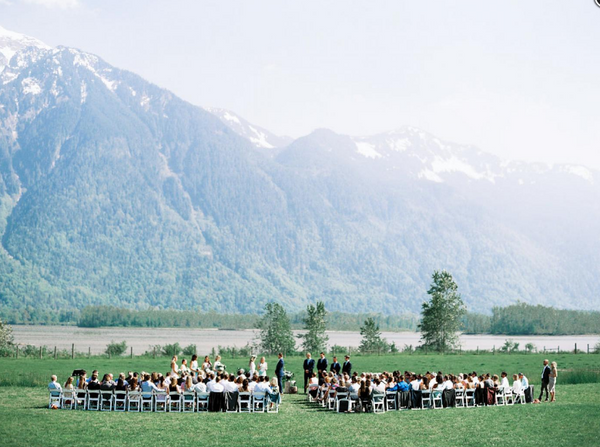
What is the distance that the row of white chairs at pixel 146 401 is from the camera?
29.3 m

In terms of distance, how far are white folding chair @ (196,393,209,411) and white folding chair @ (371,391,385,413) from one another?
6.62 metres

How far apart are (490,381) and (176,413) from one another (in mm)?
13687

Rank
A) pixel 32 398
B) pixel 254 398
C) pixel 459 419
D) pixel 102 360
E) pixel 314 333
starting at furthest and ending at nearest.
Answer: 1. pixel 314 333
2. pixel 102 360
3. pixel 32 398
4. pixel 254 398
5. pixel 459 419

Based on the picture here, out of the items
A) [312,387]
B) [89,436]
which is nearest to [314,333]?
[312,387]

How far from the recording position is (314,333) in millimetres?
86625

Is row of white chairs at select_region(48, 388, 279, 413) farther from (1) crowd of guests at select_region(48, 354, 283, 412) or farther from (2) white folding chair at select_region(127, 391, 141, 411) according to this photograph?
(1) crowd of guests at select_region(48, 354, 283, 412)

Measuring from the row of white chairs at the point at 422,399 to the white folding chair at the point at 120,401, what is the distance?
830 centimetres

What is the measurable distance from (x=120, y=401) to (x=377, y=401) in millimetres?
10343

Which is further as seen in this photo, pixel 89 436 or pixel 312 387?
pixel 312 387

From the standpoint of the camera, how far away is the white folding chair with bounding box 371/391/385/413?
3050 cm

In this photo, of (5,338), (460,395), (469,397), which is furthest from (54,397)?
(5,338)

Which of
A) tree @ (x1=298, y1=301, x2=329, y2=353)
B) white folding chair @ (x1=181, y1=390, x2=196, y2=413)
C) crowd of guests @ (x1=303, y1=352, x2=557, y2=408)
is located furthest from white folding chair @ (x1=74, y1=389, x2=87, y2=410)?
tree @ (x1=298, y1=301, x2=329, y2=353)

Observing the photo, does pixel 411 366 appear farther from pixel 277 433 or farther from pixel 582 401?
pixel 277 433

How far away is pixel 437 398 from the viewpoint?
3209cm
